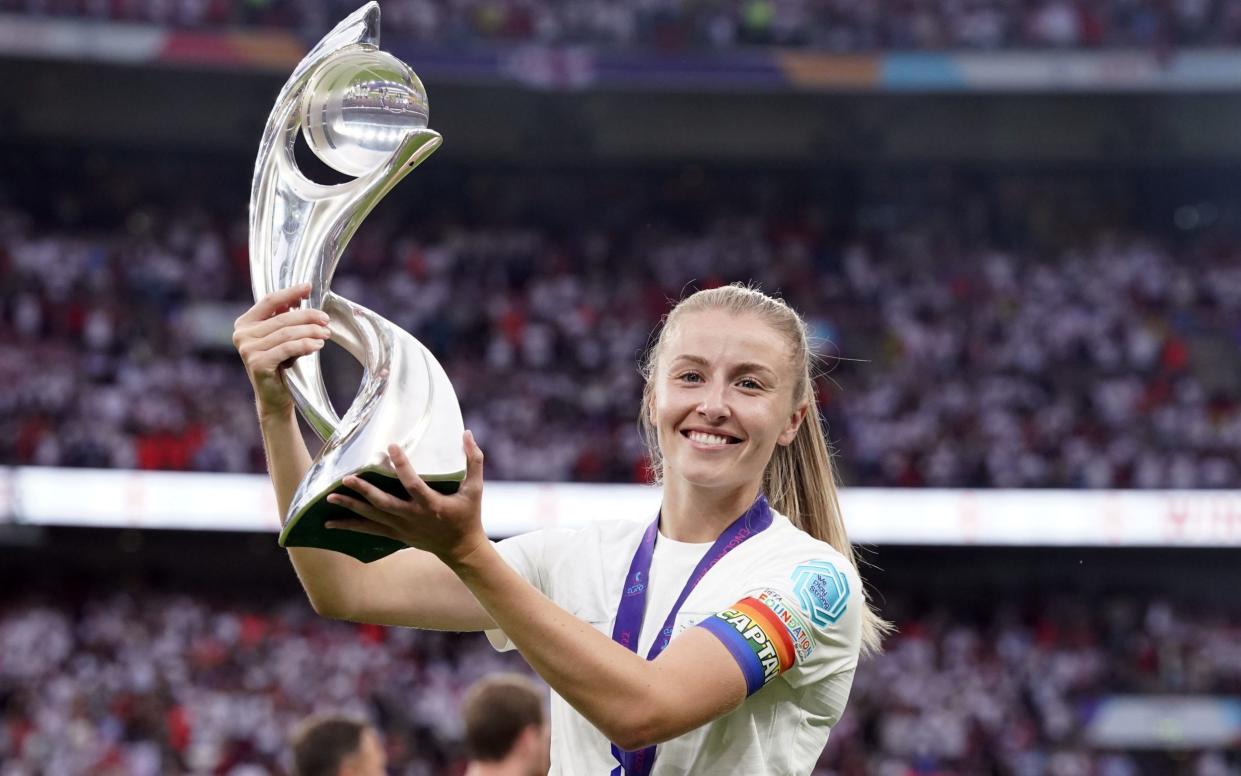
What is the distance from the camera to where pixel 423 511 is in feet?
5.10

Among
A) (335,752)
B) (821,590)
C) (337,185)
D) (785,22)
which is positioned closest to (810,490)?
(821,590)

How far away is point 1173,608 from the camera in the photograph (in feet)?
55.1

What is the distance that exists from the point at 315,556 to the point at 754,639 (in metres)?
0.61

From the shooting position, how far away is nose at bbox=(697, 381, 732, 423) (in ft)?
6.44

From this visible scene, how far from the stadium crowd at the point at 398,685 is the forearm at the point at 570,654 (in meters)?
12.0

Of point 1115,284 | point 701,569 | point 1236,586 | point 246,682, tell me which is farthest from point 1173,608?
point 701,569

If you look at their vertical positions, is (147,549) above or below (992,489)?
below

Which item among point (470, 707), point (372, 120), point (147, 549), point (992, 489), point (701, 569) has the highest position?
point (372, 120)

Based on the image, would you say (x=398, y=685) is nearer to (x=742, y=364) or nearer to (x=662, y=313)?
(x=662, y=313)

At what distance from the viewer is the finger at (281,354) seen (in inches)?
71.6

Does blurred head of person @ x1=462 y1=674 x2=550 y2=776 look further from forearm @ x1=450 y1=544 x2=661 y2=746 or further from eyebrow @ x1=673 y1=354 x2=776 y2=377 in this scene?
forearm @ x1=450 y1=544 x2=661 y2=746

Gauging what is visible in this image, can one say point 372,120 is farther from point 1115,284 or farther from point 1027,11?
point 1027,11

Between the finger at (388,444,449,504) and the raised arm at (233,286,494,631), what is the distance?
35cm

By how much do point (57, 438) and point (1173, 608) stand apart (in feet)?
39.4
